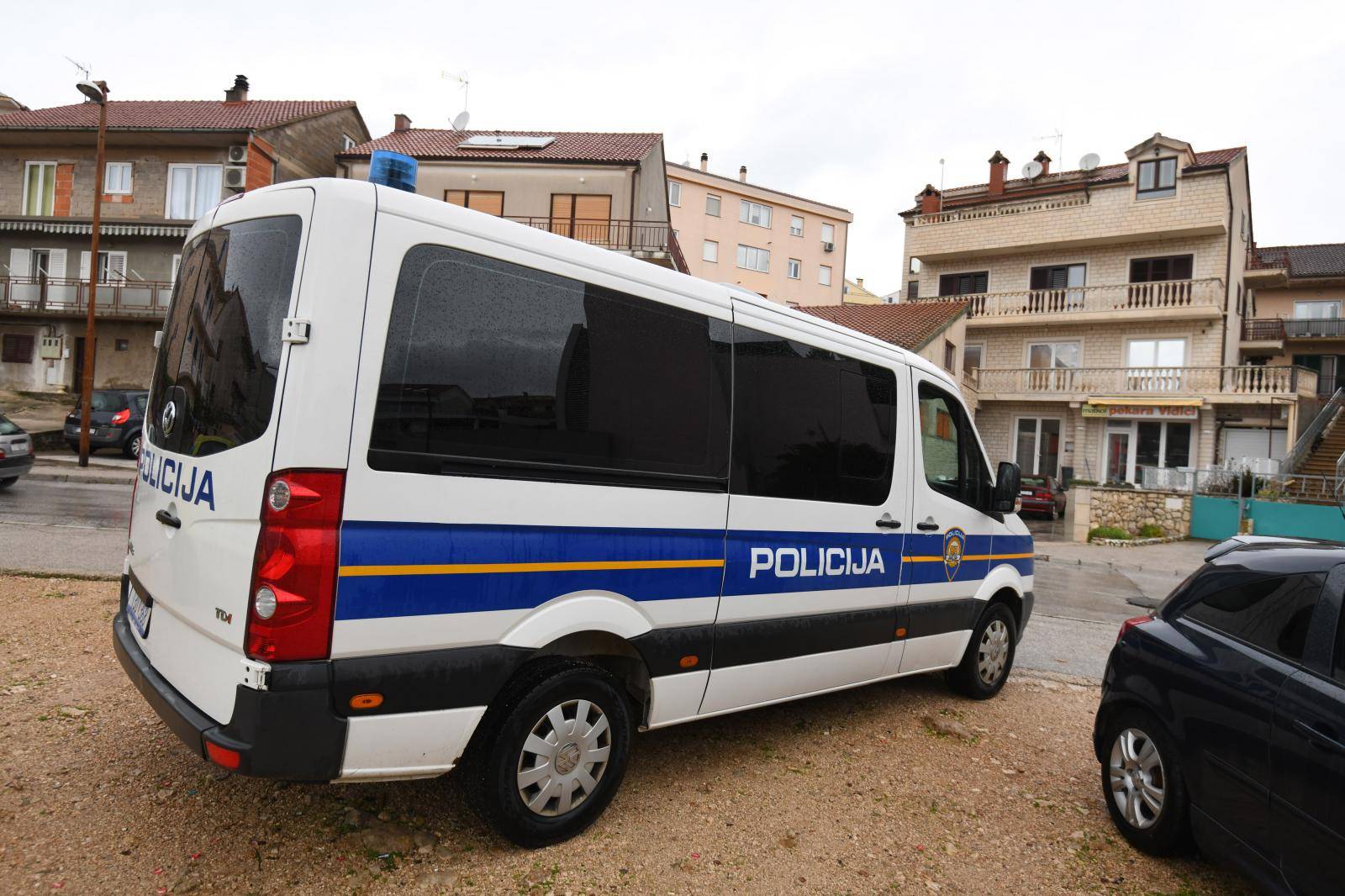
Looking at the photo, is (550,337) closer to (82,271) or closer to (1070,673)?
(1070,673)

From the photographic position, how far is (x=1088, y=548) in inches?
701

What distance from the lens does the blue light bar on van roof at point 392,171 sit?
326 cm

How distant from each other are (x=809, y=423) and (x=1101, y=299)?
3002 centimetres

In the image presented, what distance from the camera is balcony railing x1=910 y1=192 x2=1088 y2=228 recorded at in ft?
98.7

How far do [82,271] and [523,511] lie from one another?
36.3 meters

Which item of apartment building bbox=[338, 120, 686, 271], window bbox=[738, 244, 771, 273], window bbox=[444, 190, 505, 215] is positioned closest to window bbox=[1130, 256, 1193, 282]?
apartment building bbox=[338, 120, 686, 271]

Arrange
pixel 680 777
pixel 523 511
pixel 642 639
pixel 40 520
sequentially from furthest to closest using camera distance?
pixel 40 520, pixel 680 777, pixel 642 639, pixel 523 511

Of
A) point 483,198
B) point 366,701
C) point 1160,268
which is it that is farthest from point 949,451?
point 1160,268

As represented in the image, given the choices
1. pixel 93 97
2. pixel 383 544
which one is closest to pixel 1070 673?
pixel 383 544

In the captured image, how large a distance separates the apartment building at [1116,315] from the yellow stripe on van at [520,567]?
29335 millimetres

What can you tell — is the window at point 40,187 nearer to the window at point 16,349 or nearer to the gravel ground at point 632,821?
the window at point 16,349

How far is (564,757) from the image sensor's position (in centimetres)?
324

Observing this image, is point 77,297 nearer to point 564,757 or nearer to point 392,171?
point 392,171

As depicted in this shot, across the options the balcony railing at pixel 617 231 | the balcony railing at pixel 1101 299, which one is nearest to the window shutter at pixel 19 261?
the balcony railing at pixel 617 231
